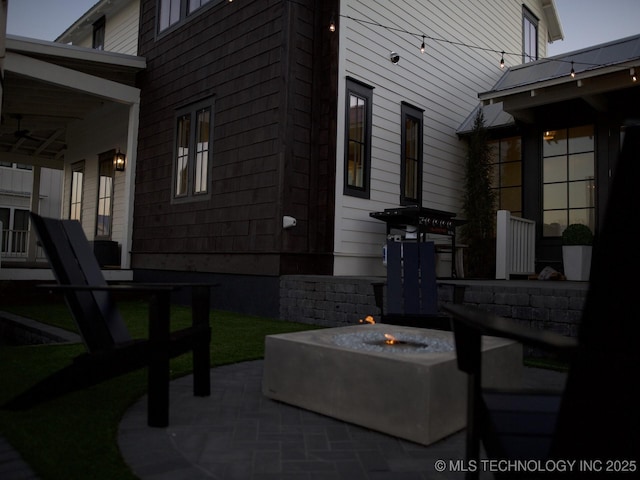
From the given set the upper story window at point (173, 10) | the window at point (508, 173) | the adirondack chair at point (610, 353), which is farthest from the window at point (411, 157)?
the adirondack chair at point (610, 353)

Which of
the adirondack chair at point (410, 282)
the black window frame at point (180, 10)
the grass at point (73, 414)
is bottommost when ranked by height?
the grass at point (73, 414)

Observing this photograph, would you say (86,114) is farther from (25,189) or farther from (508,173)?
(25,189)

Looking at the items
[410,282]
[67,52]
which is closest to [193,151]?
[67,52]

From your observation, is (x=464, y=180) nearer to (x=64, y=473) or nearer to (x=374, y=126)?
(x=374, y=126)

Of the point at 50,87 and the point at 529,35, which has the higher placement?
the point at 529,35

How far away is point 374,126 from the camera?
7.55 metres

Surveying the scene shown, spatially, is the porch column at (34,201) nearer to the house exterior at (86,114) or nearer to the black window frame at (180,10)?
the house exterior at (86,114)

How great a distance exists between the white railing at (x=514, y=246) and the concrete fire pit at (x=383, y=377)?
3965 mm

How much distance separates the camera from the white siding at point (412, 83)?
711 cm

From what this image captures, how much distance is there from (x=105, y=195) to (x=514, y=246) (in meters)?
8.43

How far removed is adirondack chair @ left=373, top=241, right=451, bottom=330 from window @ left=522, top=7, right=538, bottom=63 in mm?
9558

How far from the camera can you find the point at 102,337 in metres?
2.55

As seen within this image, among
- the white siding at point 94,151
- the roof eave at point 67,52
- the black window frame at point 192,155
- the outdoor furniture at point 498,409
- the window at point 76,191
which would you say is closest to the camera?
the outdoor furniture at point 498,409

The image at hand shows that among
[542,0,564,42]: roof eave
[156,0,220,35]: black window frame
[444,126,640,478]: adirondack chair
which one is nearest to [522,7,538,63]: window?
[542,0,564,42]: roof eave
